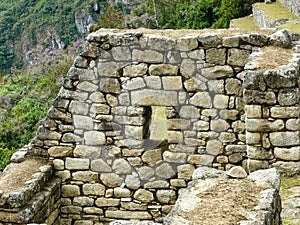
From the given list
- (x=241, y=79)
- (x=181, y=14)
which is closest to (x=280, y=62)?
(x=241, y=79)

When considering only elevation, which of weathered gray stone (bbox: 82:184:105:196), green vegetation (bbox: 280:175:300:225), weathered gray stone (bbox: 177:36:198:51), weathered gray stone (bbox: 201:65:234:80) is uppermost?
weathered gray stone (bbox: 177:36:198:51)

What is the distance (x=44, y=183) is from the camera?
6973 mm

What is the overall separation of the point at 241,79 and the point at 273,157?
0.91 metres

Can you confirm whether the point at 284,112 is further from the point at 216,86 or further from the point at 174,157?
the point at 174,157

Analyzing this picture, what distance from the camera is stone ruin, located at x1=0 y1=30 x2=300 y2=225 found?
20.4 feet

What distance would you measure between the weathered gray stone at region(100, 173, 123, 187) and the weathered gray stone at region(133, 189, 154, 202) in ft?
0.77

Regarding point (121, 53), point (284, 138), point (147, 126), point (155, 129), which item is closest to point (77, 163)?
point (147, 126)

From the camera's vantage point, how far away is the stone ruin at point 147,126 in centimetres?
622

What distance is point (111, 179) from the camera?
7129 millimetres

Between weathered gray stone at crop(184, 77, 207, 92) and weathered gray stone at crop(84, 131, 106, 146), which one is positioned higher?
weathered gray stone at crop(184, 77, 207, 92)

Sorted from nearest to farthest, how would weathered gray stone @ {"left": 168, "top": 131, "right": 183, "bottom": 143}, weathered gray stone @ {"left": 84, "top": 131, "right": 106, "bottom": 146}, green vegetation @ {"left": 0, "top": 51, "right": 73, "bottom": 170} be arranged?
weathered gray stone @ {"left": 168, "top": 131, "right": 183, "bottom": 143}, weathered gray stone @ {"left": 84, "top": 131, "right": 106, "bottom": 146}, green vegetation @ {"left": 0, "top": 51, "right": 73, "bottom": 170}

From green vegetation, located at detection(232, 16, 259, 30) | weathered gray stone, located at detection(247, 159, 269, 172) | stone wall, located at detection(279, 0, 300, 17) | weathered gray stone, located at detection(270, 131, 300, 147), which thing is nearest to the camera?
weathered gray stone, located at detection(270, 131, 300, 147)

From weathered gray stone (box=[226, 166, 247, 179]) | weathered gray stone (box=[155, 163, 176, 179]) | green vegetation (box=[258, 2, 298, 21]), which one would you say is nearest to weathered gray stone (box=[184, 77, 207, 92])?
weathered gray stone (box=[155, 163, 176, 179])

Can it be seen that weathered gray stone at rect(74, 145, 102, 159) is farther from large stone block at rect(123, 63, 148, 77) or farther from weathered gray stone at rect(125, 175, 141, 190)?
large stone block at rect(123, 63, 148, 77)
